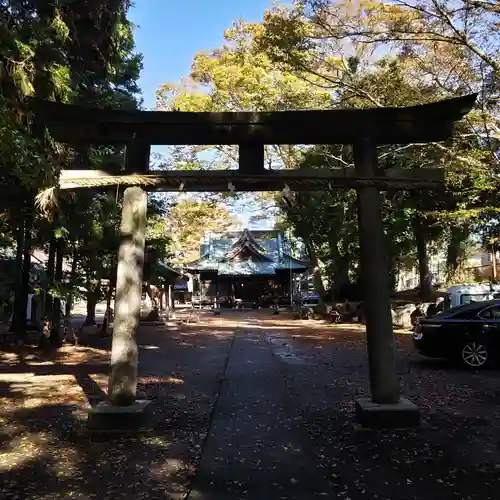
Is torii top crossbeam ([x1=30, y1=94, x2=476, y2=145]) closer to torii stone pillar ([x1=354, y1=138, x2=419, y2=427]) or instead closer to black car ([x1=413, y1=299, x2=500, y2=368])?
torii stone pillar ([x1=354, y1=138, x2=419, y2=427])

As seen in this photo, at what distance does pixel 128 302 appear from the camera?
6.85 metres

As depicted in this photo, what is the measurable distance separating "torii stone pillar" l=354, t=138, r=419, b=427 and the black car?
5.31 meters

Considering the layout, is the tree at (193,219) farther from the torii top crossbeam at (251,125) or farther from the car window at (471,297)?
the torii top crossbeam at (251,125)

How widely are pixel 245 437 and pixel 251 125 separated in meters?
4.04

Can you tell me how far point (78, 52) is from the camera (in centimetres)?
1351

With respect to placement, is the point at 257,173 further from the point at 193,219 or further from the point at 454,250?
the point at 193,219

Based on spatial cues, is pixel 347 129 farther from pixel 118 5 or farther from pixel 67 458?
pixel 118 5

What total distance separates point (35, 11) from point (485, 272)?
3991cm

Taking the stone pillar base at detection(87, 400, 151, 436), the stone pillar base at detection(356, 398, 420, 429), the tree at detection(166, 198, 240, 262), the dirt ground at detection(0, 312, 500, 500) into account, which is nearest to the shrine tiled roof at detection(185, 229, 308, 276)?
the tree at detection(166, 198, 240, 262)

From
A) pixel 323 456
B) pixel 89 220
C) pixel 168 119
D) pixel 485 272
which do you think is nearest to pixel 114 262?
pixel 89 220

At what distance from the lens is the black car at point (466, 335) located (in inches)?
452

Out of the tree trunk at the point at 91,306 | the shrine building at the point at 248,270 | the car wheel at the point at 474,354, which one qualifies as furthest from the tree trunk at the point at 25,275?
the shrine building at the point at 248,270

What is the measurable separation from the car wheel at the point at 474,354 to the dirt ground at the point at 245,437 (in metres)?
0.38

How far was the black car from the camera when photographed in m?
11.5
